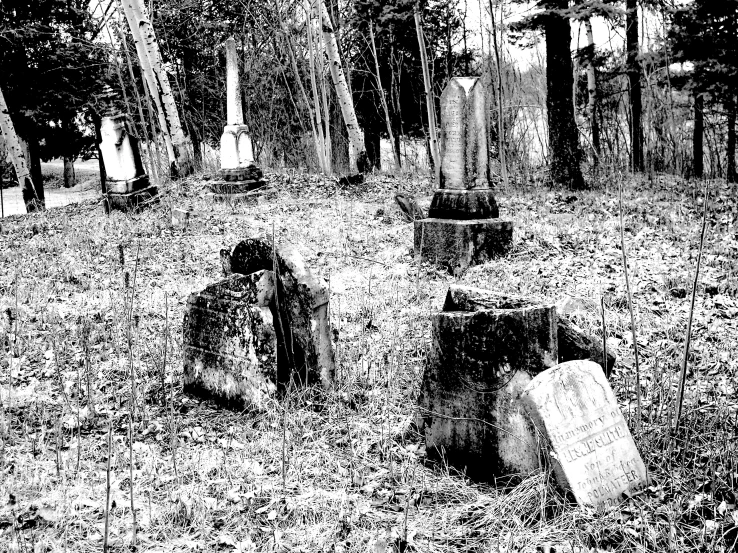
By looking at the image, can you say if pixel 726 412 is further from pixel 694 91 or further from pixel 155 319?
pixel 694 91

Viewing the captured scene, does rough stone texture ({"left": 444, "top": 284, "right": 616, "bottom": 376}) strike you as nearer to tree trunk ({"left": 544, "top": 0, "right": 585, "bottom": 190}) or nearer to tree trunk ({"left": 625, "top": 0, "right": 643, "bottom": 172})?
tree trunk ({"left": 544, "top": 0, "right": 585, "bottom": 190})

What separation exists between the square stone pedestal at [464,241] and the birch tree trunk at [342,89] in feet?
22.2

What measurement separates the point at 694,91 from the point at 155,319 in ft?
38.7

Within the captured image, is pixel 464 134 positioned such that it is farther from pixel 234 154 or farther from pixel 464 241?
pixel 234 154

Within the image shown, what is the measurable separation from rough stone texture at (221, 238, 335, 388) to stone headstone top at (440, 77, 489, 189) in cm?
411

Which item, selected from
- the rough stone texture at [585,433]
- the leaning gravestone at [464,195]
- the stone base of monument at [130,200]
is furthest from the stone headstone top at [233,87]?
the rough stone texture at [585,433]

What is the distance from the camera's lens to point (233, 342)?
4.56m

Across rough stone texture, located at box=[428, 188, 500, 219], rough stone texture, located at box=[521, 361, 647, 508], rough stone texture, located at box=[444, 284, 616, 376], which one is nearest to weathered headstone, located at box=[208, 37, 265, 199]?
rough stone texture, located at box=[428, 188, 500, 219]

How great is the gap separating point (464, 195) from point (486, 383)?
16.1ft

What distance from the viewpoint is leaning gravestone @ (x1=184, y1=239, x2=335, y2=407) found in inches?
175

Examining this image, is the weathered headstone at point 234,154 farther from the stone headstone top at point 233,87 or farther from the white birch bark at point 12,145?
the white birch bark at point 12,145

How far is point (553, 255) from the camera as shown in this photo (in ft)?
26.6

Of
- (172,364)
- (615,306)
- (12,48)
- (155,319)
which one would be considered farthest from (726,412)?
(12,48)

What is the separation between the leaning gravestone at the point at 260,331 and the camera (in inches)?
175
